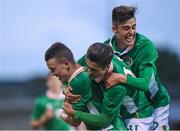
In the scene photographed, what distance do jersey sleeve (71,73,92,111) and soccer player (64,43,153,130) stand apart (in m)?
0.05

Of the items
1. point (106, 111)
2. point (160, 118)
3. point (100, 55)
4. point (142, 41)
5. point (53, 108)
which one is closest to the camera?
point (100, 55)

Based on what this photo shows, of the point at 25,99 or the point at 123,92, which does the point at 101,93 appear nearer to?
the point at 123,92

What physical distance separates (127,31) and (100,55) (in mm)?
345

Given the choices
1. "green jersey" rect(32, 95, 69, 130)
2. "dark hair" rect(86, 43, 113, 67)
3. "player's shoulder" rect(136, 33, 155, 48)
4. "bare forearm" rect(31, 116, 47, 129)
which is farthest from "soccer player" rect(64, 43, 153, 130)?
"bare forearm" rect(31, 116, 47, 129)

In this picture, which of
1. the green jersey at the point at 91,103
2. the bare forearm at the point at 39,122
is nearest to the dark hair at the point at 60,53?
the green jersey at the point at 91,103

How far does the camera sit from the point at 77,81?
22.4 feet

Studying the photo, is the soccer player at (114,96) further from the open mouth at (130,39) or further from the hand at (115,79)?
the open mouth at (130,39)

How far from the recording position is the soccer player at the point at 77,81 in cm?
684

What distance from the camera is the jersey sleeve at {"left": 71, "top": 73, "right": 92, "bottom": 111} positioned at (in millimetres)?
6840

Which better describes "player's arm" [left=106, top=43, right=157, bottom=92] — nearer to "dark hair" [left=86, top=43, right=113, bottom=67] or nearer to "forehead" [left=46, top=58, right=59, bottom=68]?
"dark hair" [left=86, top=43, right=113, bottom=67]

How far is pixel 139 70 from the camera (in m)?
6.98

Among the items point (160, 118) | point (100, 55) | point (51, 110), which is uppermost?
point (100, 55)

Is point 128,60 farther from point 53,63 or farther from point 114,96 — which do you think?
point 53,63

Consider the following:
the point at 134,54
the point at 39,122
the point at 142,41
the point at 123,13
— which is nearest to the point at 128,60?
the point at 134,54
